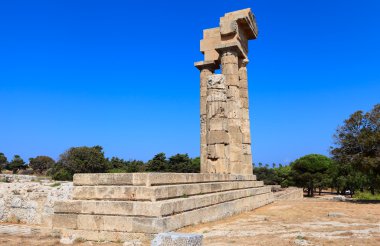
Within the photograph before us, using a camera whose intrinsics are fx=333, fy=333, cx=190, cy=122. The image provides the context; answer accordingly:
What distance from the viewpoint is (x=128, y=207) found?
285 inches

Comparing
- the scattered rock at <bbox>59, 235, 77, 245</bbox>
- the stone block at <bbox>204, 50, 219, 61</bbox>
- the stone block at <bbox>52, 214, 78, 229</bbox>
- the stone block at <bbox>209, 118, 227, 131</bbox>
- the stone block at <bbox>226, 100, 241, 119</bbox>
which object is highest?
the stone block at <bbox>204, 50, 219, 61</bbox>

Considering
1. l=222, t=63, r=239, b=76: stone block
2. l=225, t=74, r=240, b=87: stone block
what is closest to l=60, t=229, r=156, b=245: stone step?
l=225, t=74, r=240, b=87: stone block

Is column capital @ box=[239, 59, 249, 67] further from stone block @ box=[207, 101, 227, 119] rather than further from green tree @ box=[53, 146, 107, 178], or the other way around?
green tree @ box=[53, 146, 107, 178]

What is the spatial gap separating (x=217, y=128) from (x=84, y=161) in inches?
1649

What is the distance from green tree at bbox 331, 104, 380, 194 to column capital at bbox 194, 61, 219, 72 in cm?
809

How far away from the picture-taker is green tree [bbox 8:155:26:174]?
228ft

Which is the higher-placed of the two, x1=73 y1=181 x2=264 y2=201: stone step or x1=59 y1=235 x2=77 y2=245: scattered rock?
x1=73 y1=181 x2=264 y2=201: stone step

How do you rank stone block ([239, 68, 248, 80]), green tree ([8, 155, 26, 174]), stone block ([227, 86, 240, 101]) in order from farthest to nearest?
green tree ([8, 155, 26, 174]) → stone block ([239, 68, 248, 80]) → stone block ([227, 86, 240, 101])

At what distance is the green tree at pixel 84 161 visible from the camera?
51.4 m

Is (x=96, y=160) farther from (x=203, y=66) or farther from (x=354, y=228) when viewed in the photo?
(x=354, y=228)

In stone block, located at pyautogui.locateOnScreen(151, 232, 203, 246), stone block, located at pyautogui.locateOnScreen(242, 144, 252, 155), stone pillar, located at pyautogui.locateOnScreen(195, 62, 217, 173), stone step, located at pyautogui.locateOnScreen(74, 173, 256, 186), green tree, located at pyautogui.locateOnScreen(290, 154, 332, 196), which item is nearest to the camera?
stone block, located at pyautogui.locateOnScreen(151, 232, 203, 246)

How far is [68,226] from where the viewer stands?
7719 mm

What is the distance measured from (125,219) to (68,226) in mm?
1592

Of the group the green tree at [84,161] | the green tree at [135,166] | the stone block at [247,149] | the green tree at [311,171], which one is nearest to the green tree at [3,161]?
the green tree at [84,161]
